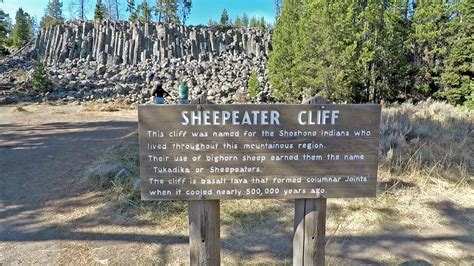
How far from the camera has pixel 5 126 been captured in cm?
1045

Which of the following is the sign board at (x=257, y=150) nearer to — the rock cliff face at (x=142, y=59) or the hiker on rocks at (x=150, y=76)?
the hiker on rocks at (x=150, y=76)

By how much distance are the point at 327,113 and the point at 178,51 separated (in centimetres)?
3122

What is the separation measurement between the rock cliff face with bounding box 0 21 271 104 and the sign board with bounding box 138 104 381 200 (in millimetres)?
20194

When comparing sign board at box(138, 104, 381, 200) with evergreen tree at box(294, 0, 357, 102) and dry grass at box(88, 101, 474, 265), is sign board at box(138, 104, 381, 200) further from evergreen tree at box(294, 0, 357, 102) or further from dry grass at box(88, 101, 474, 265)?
evergreen tree at box(294, 0, 357, 102)

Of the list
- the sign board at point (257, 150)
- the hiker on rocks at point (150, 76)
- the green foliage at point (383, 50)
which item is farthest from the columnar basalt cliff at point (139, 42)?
the sign board at point (257, 150)

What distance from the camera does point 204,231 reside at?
6.85ft

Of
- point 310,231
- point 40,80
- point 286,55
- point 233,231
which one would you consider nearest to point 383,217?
point 233,231

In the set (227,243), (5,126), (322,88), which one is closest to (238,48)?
(322,88)

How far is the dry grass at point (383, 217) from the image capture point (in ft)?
10.6

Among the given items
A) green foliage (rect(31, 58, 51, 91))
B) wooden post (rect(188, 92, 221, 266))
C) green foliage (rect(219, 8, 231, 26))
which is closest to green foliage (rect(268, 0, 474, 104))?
wooden post (rect(188, 92, 221, 266))

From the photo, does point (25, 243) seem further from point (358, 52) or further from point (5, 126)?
point (358, 52)

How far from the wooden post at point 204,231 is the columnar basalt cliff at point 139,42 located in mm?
29862

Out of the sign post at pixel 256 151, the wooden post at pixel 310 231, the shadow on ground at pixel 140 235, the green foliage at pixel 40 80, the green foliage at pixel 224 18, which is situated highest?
the green foliage at pixel 224 18

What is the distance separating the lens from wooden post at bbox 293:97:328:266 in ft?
6.84
